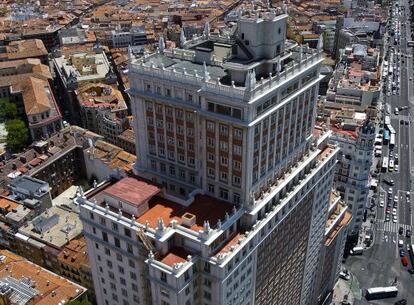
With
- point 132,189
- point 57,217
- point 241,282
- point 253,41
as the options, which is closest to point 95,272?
point 132,189

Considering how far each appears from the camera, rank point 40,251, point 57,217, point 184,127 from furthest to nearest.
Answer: point 57,217 → point 40,251 → point 184,127

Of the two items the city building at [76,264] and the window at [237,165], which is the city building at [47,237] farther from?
the window at [237,165]

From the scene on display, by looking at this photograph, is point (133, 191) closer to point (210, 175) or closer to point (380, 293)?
point (210, 175)

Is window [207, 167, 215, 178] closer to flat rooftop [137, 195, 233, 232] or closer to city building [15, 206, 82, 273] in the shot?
flat rooftop [137, 195, 233, 232]

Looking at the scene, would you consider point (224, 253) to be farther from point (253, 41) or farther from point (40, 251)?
point (40, 251)

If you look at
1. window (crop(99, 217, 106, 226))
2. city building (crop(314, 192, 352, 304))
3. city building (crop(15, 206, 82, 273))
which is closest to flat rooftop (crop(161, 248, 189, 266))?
window (crop(99, 217, 106, 226))

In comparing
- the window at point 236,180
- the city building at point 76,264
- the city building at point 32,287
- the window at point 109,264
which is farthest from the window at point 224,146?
the city building at point 76,264

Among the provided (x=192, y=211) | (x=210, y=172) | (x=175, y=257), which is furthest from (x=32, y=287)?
(x=210, y=172)
